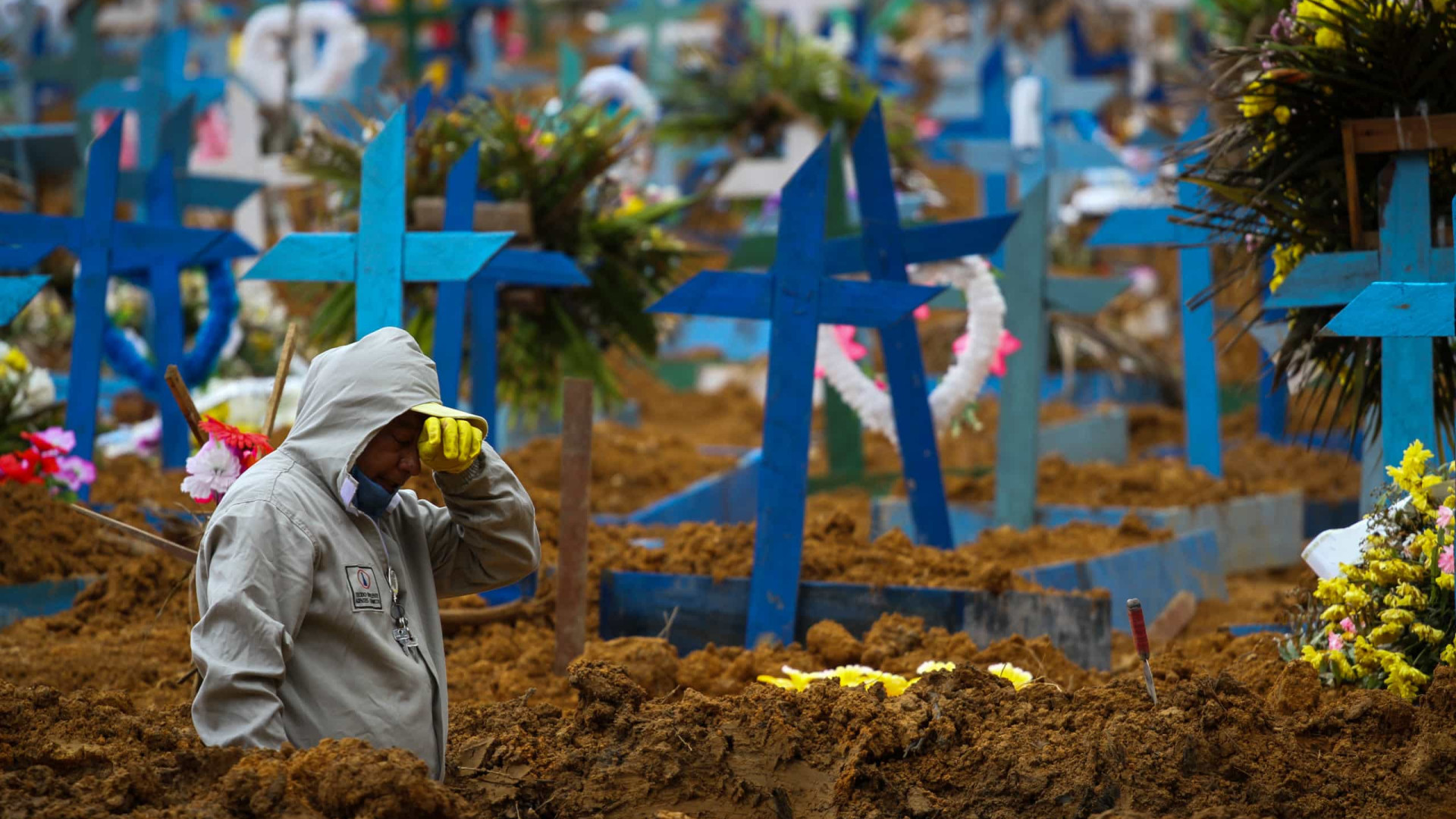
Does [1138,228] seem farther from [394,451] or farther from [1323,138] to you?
[394,451]

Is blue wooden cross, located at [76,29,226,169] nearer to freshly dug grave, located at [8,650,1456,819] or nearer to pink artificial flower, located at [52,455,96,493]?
pink artificial flower, located at [52,455,96,493]

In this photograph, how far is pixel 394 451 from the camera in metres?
3.58

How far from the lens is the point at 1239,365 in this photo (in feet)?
47.9

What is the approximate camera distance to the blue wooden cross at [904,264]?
20.9ft

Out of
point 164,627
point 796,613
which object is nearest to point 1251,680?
point 796,613

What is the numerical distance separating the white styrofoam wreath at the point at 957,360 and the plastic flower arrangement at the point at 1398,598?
121 inches

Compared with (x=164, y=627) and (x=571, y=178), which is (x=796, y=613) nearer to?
(x=164, y=627)

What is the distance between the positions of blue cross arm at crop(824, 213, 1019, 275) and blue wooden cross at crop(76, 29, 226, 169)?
24.6 feet

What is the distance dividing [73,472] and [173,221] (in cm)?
241

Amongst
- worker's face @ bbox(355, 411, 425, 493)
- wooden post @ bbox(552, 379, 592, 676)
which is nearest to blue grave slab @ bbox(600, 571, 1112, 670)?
wooden post @ bbox(552, 379, 592, 676)

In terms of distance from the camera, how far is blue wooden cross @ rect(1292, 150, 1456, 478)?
442 centimetres

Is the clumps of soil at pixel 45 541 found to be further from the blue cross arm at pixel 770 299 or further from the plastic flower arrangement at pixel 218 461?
the blue cross arm at pixel 770 299

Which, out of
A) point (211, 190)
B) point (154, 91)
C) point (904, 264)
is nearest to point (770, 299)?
point (904, 264)

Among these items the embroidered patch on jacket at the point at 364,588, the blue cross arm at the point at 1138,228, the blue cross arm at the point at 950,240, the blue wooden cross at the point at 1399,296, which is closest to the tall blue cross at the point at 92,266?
the blue cross arm at the point at 950,240
